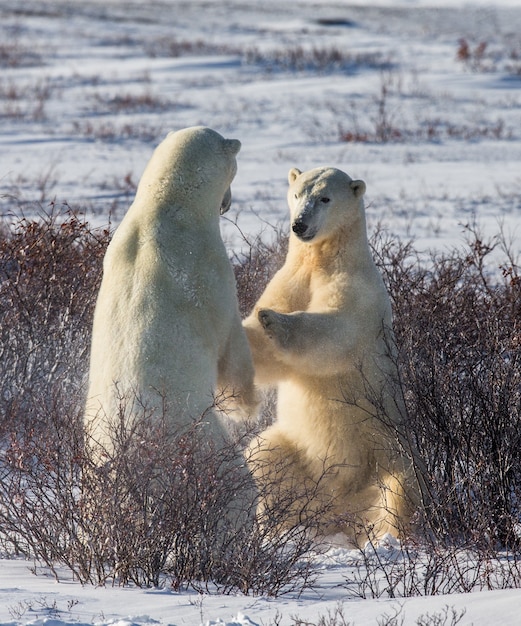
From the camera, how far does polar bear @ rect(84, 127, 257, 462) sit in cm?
307

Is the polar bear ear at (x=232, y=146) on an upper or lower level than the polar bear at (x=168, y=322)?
upper

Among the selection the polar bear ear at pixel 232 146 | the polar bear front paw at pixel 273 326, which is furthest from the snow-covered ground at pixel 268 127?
the polar bear ear at pixel 232 146

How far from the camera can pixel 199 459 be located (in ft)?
9.98

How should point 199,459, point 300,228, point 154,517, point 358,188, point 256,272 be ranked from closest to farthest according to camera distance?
point 154,517, point 199,459, point 300,228, point 358,188, point 256,272

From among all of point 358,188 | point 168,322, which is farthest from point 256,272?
point 168,322

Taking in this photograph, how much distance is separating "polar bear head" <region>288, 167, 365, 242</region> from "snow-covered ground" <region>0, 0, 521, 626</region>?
1.22 meters

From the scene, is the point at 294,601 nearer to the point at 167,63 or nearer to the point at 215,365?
the point at 215,365

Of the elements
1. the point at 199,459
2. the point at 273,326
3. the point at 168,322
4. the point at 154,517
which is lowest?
the point at 154,517

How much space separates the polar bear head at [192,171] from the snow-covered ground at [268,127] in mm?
1311

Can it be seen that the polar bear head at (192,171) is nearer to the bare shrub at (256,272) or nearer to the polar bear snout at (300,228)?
the polar bear snout at (300,228)

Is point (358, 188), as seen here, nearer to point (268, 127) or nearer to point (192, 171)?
point (192, 171)

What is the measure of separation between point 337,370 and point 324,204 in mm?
649

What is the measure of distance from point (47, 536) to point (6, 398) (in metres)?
1.68

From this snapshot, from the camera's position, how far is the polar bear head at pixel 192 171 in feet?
11.1
